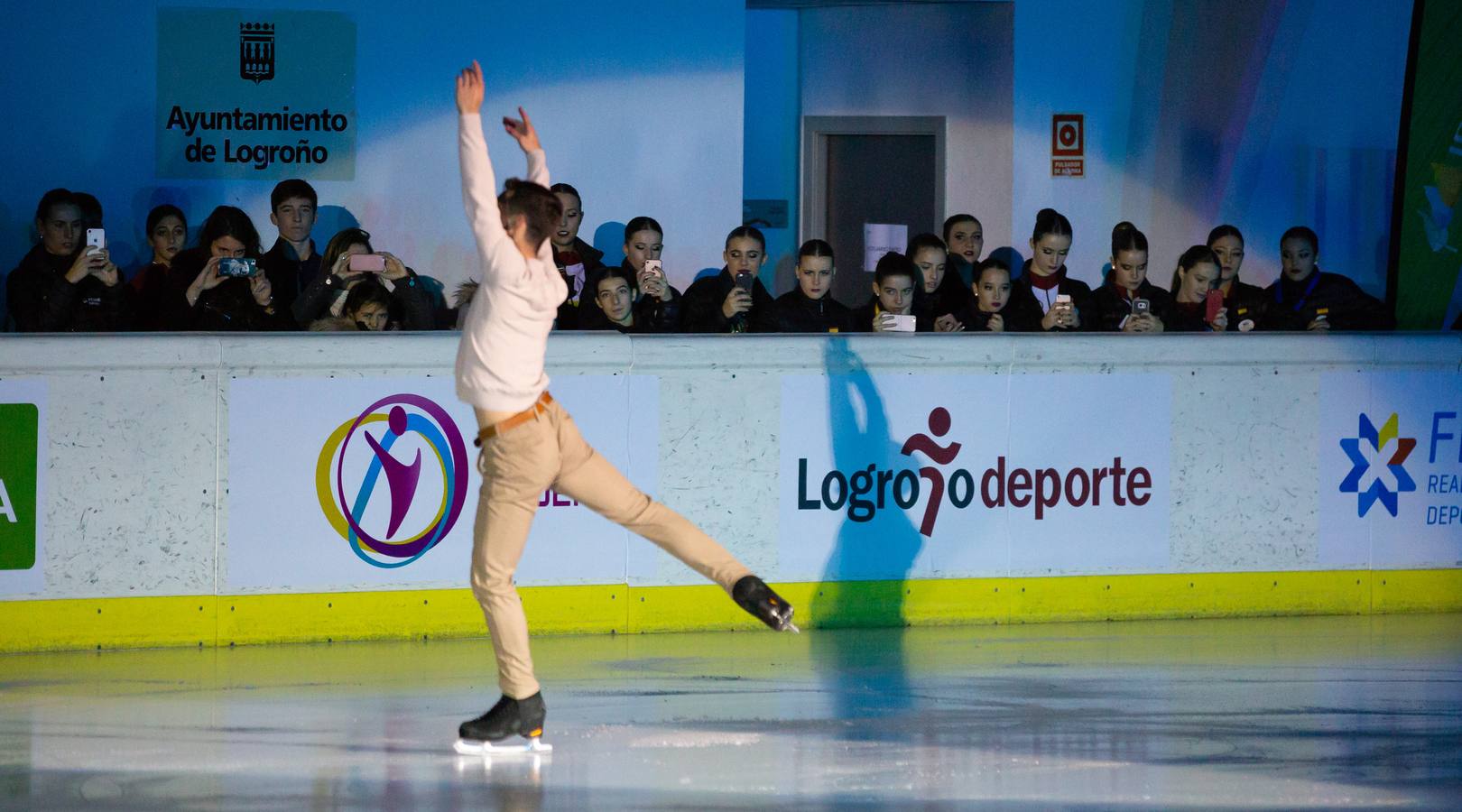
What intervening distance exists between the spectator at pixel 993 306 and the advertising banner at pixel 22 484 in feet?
15.8

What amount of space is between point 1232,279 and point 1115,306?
3.47ft

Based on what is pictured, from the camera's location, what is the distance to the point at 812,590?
9297 mm

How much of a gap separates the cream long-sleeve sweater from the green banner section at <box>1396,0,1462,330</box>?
751 centimetres

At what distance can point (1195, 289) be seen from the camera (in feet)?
36.0

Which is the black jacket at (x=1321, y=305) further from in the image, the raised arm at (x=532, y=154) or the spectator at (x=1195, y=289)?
the raised arm at (x=532, y=154)

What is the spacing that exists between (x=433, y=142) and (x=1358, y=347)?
19.5 feet

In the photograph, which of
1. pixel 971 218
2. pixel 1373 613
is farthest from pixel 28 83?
pixel 1373 613

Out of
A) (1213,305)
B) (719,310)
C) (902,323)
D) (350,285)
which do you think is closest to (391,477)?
(350,285)

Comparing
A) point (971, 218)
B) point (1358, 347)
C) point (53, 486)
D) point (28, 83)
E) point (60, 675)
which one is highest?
point (28, 83)

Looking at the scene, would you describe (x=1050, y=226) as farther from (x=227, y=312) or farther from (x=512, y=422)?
(x=512, y=422)

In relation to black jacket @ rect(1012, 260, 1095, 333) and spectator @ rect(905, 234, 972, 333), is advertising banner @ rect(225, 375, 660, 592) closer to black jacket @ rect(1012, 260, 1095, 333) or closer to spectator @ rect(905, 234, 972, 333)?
spectator @ rect(905, 234, 972, 333)

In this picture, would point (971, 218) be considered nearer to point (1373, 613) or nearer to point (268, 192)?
point (1373, 613)

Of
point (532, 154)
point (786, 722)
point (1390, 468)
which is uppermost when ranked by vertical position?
point (532, 154)

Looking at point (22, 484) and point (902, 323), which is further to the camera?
point (902, 323)
